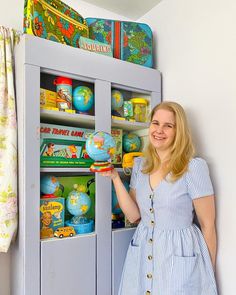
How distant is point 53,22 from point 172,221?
1.13 meters

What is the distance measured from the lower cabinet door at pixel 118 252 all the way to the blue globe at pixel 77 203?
218 millimetres

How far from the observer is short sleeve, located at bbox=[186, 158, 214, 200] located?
1.24 metres

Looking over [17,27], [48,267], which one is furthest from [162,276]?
[17,27]

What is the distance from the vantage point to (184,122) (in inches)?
53.5

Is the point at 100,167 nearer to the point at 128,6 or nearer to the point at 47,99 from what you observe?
the point at 47,99

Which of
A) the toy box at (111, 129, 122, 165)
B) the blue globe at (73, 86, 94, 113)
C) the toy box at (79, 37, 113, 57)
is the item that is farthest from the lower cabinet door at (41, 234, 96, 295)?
the toy box at (79, 37, 113, 57)

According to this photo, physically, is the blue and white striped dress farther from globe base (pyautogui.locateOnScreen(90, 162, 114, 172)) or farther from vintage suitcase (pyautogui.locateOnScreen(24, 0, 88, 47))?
vintage suitcase (pyautogui.locateOnScreen(24, 0, 88, 47))

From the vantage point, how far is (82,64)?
139 cm

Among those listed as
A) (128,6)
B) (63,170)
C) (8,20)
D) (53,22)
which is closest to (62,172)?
(63,170)

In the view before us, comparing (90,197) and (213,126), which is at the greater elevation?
(213,126)

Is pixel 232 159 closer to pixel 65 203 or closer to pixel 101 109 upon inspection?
pixel 101 109

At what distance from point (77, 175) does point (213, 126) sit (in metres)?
0.77

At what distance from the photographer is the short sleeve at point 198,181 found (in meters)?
1.24

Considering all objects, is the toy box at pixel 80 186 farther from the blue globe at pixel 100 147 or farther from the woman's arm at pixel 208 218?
the woman's arm at pixel 208 218
